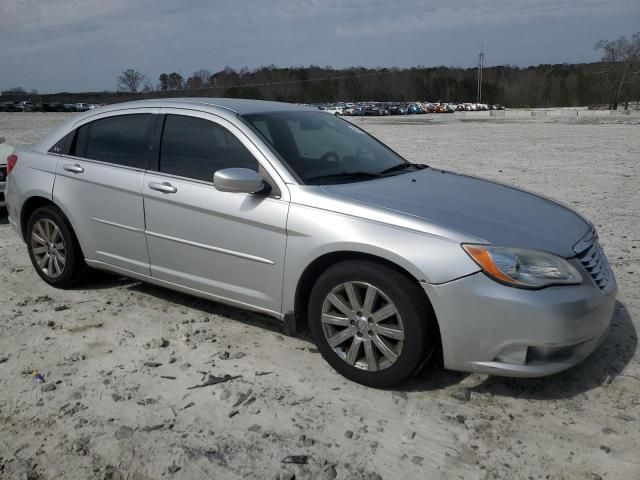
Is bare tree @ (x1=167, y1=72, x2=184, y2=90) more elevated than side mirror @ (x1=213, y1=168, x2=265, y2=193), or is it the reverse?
bare tree @ (x1=167, y1=72, x2=184, y2=90)

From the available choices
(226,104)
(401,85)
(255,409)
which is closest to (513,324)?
(255,409)

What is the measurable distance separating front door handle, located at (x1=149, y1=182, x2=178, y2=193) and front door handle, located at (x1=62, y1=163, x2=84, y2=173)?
2.86 feet

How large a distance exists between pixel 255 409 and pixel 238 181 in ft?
4.41

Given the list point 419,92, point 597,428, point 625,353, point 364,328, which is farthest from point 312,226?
point 419,92

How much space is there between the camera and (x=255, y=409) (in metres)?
3.25

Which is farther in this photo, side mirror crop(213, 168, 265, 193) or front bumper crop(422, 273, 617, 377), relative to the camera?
side mirror crop(213, 168, 265, 193)

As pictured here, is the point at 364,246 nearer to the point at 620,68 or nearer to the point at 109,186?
the point at 109,186

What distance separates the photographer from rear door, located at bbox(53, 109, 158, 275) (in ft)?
14.3

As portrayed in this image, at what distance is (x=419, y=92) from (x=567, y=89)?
1397 inches

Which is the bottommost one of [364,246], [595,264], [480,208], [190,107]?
[595,264]

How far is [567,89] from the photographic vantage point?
4717 inches

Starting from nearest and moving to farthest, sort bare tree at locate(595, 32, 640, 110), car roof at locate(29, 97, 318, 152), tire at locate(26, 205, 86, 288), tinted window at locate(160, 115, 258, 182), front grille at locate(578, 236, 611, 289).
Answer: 1. front grille at locate(578, 236, 611, 289)
2. tinted window at locate(160, 115, 258, 182)
3. car roof at locate(29, 97, 318, 152)
4. tire at locate(26, 205, 86, 288)
5. bare tree at locate(595, 32, 640, 110)

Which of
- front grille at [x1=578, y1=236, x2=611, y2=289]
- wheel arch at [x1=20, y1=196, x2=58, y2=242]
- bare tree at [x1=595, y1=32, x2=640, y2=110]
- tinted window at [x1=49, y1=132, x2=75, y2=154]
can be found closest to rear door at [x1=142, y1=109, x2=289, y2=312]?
tinted window at [x1=49, y1=132, x2=75, y2=154]

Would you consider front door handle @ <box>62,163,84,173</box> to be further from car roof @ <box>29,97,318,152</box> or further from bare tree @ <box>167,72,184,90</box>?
bare tree @ <box>167,72,184,90</box>
